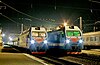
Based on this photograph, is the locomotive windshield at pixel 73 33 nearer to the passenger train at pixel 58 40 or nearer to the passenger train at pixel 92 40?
the passenger train at pixel 58 40

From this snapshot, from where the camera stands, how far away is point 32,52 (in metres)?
31.3

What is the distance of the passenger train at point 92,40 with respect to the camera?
1698 inches

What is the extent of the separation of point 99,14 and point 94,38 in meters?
5.26

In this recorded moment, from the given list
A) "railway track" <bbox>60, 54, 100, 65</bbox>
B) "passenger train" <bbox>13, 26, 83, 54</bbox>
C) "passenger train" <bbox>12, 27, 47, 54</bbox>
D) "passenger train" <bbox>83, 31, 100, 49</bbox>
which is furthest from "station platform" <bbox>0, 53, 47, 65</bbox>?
"passenger train" <bbox>83, 31, 100, 49</bbox>

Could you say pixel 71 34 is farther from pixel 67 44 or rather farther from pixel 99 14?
pixel 99 14

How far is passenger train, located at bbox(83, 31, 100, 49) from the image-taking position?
4312 centimetres

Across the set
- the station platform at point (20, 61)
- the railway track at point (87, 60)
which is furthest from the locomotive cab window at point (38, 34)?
the station platform at point (20, 61)

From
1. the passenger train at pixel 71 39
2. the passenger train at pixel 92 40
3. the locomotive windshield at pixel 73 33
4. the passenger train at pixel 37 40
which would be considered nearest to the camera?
the passenger train at pixel 71 39

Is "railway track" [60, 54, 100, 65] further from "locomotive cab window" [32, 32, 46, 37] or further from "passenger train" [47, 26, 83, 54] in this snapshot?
"locomotive cab window" [32, 32, 46, 37]

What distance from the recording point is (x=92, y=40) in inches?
1800

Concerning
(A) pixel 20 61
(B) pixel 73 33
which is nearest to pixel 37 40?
(B) pixel 73 33

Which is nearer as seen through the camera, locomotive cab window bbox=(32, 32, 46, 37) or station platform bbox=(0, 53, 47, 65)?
station platform bbox=(0, 53, 47, 65)

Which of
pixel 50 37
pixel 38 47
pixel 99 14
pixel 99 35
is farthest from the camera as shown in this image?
pixel 99 14

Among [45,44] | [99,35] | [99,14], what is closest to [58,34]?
[45,44]
